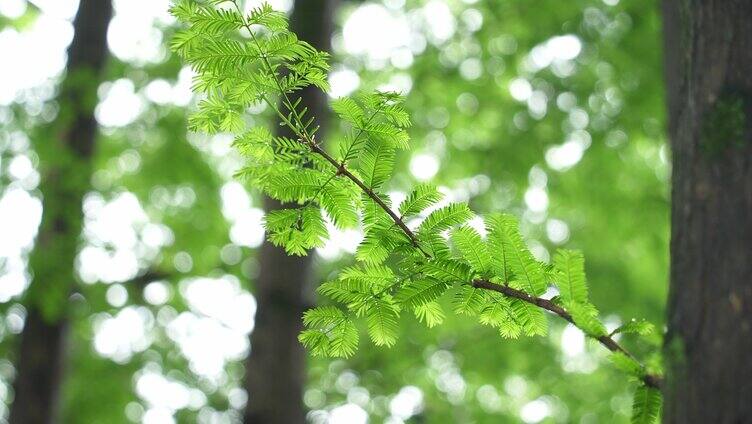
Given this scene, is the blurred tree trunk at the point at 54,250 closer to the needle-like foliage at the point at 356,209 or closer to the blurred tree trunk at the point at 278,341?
the blurred tree trunk at the point at 278,341

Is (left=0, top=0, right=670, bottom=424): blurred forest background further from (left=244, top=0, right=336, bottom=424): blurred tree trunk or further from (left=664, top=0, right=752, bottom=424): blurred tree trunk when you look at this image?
(left=664, top=0, right=752, bottom=424): blurred tree trunk

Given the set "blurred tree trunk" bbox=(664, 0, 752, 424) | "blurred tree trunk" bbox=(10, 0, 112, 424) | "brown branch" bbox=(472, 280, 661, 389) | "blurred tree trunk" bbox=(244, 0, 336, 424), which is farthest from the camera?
"blurred tree trunk" bbox=(10, 0, 112, 424)

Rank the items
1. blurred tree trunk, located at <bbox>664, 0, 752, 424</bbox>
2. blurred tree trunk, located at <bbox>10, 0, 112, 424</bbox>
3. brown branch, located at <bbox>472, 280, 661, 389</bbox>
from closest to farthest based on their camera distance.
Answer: blurred tree trunk, located at <bbox>664, 0, 752, 424</bbox> → brown branch, located at <bbox>472, 280, 661, 389</bbox> → blurred tree trunk, located at <bbox>10, 0, 112, 424</bbox>

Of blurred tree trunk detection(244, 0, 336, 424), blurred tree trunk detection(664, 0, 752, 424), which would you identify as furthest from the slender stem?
blurred tree trunk detection(244, 0, 336, 424)

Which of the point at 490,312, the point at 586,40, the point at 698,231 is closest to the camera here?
the point at 698,231

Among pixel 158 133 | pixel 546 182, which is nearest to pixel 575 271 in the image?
pixel 546 182

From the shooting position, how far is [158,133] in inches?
291

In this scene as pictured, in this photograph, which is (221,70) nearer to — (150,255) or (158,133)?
(158,133)

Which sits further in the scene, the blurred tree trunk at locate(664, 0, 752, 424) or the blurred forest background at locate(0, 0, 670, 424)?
the blurred forest background at locate(0, 0, 670, 424)

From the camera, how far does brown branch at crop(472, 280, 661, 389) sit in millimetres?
1453

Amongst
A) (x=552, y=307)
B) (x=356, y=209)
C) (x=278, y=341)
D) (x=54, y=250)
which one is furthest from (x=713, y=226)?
(x=54, y=250)

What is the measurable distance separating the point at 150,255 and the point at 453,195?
13.2ft

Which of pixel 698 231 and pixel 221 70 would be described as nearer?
pixel 698 231

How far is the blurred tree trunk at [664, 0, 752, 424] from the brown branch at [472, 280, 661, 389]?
224 millimetres
